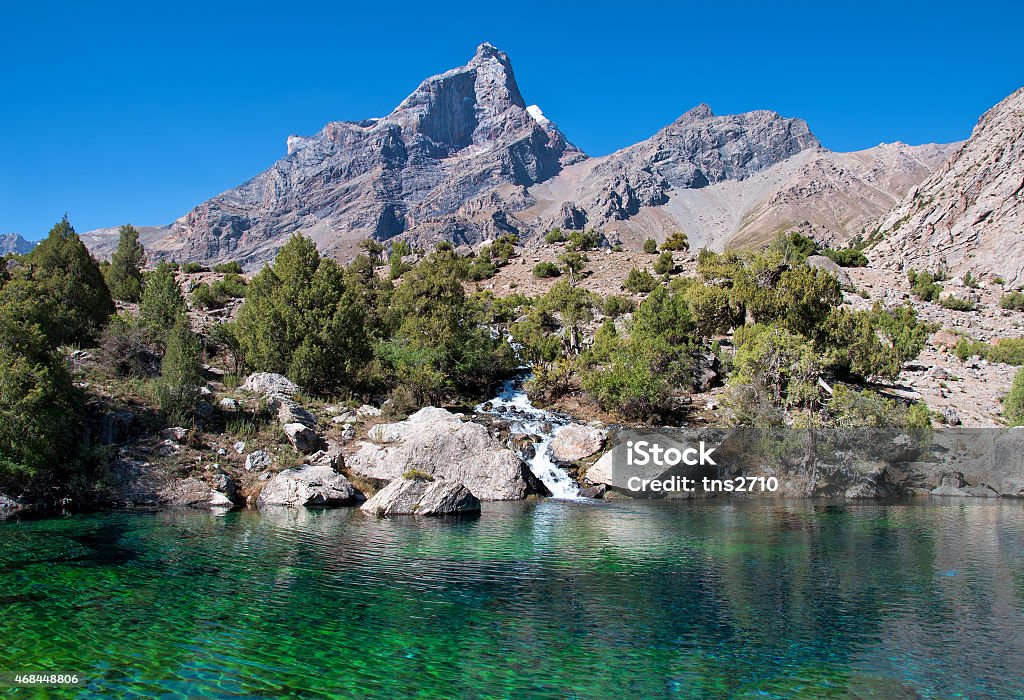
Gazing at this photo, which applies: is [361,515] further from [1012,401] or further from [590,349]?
[1012,401]

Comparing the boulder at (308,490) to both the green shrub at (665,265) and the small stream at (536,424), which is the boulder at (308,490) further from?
the green shrub at (665,265)

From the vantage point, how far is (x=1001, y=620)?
567 inches

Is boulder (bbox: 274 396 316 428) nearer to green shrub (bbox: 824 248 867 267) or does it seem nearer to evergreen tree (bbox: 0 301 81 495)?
evergreen tree (bbox: 0 301 81 495)

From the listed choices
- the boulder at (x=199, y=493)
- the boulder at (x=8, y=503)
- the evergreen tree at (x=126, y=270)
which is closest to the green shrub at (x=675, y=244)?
the evergreen tree at (x=126, y=270)

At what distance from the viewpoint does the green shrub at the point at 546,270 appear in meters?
77.9

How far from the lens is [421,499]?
93.2 feet

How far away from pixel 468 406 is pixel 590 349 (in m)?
11.5

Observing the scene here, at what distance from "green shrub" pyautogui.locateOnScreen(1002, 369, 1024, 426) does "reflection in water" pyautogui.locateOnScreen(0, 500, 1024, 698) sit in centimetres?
2203

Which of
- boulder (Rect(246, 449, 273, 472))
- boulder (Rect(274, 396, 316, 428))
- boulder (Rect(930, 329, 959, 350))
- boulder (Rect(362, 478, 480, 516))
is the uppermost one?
boulder (Rect(930, 329, 959, 350))

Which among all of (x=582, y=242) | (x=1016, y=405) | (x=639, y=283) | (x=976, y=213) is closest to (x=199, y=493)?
(x=1016, y=405)

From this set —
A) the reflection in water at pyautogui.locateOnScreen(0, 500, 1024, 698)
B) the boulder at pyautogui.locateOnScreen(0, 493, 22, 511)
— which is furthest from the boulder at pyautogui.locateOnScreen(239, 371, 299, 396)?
the boulder at pyautogui.locateOnScreen(0, 493, 22, 511)

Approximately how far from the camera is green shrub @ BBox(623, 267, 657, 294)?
70.4 m

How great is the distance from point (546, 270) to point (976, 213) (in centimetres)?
7352

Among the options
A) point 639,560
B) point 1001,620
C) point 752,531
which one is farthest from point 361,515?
point 1001,620
